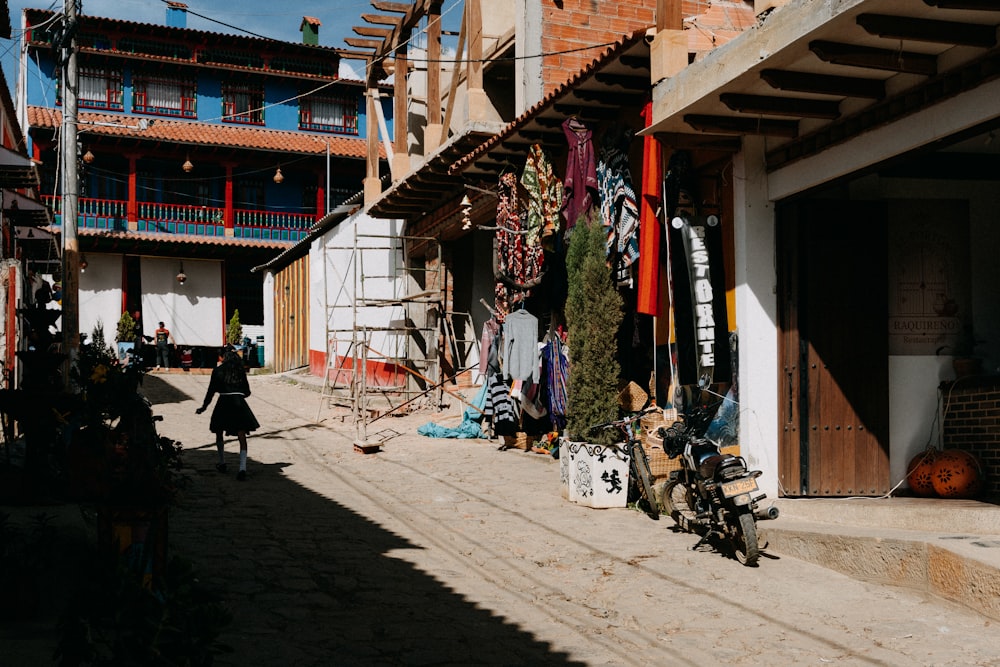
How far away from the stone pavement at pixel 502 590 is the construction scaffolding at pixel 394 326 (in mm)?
6940

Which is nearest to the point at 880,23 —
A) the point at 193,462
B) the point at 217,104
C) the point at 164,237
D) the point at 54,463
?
the point at 54,463

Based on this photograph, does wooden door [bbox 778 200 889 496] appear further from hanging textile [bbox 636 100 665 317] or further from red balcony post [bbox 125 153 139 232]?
red balcony post [bbox 125 153 139 232]

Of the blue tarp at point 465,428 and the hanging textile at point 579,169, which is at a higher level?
the hanging textile at point 579,169

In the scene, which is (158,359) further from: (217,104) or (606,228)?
(606,228)

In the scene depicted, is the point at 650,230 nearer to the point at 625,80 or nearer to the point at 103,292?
the point at 625,80

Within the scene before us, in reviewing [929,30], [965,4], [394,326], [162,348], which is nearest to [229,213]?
[162,348]

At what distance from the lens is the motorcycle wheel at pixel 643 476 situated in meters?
9.45

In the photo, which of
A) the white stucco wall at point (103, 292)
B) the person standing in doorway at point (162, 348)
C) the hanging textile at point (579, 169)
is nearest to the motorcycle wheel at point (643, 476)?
the hanging textile at point (579, 169)

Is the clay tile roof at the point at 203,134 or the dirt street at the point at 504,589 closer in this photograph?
the dirt street at the point at 504,589

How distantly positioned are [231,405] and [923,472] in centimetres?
741

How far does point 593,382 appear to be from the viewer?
10.4 metres

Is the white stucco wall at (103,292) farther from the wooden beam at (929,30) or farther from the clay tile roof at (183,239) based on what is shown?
the wooden beam at (929,30)

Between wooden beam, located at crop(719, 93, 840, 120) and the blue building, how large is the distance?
83.4 ft

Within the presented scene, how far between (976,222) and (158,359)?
83.8ft
